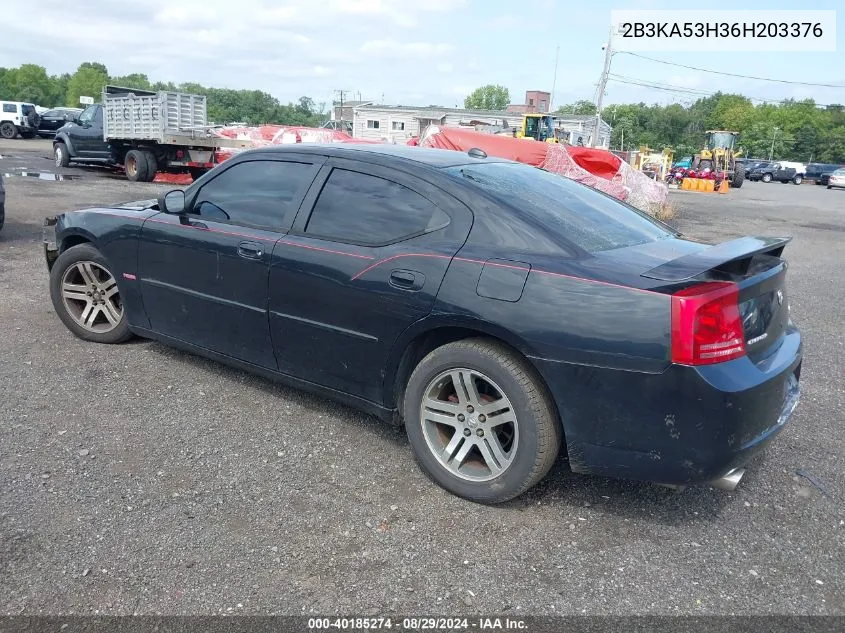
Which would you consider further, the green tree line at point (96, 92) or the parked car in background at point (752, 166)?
the green tree line at point (96, 92)

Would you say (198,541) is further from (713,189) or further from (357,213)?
(713,189)

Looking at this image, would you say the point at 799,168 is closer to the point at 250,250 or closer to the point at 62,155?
the point at 62,155

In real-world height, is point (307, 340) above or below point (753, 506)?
above

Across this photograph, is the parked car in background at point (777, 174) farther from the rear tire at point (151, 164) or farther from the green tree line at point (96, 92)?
the green tree line at point (96, 92)

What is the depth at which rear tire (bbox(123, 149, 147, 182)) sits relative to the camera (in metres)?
17.0

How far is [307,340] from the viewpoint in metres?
3.61

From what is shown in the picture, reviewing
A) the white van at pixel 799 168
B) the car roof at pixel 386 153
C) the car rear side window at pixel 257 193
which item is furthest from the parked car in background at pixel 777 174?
the car rear side window at pixel 257 193

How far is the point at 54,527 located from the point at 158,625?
2.64 ft

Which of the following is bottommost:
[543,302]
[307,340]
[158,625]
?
[158,625]

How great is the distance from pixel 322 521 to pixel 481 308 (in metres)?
1.15

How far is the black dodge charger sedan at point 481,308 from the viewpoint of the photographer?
2.70 meters

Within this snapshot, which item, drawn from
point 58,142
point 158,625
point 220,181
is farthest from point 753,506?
point 58,142

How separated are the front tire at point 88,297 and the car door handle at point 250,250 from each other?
1340 millimetres

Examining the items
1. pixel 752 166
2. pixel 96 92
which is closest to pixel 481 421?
pixel 752 166
